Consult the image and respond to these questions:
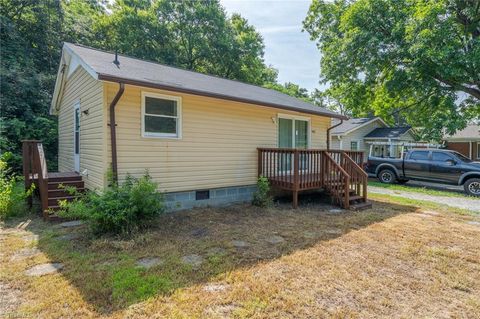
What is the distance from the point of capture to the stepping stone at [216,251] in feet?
13.0

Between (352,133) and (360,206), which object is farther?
(352,133)

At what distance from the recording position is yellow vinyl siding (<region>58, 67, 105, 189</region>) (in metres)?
5.57

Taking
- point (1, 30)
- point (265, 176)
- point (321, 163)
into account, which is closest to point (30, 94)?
point (1, 30)

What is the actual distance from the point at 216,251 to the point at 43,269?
2203mm

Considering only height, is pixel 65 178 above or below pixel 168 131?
below

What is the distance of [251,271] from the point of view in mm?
3400

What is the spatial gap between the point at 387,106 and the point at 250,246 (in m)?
14.7

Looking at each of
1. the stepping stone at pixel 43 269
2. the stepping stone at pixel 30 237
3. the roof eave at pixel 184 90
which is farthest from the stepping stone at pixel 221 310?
the roof eave at pixel 184 90

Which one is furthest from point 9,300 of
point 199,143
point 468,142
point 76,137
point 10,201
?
point 468,142

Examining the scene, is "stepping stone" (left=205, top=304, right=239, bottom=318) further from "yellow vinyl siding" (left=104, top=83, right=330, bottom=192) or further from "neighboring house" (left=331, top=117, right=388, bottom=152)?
"neighboring house" (left=331, top=117, right=388, bottom=152)

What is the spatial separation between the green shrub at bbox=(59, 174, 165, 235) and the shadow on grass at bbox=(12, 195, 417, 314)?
0.79ft

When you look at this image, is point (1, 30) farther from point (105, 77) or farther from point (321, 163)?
point (321, 163)

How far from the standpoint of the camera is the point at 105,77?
4.77 m

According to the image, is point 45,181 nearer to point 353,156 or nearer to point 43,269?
point 43,269
